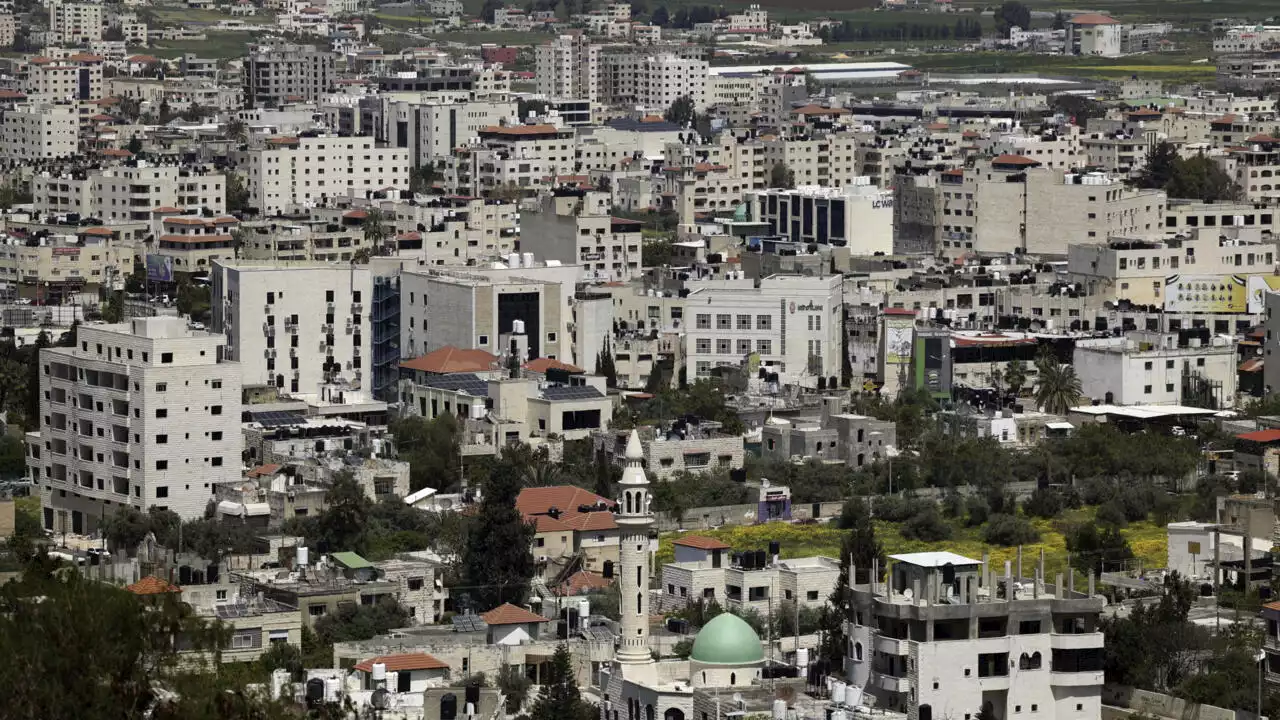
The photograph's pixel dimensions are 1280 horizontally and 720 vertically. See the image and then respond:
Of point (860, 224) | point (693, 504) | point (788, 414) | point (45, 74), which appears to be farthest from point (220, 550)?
point (45, 74)

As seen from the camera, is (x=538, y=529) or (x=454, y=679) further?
(x=538, y=529)

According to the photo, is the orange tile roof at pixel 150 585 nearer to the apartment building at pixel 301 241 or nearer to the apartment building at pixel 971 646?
the apartment building at pixel 971 646

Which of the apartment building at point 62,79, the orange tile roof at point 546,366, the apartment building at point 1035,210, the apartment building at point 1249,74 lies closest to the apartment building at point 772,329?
the orange tile roof at point 546,366

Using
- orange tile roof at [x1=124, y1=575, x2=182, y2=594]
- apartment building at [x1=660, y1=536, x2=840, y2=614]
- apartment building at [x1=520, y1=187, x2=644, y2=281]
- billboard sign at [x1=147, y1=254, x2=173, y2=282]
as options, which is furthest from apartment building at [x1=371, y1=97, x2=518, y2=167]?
orange tile roof at [x1=124, y1=575, x2=182, y2=594]

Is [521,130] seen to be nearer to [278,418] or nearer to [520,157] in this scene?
[520,157]

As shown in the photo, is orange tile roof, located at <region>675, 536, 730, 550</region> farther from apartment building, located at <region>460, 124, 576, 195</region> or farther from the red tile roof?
apartment building, located at <region>460, 124, 576, 195</region>

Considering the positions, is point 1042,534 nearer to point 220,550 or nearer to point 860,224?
point 220,550
